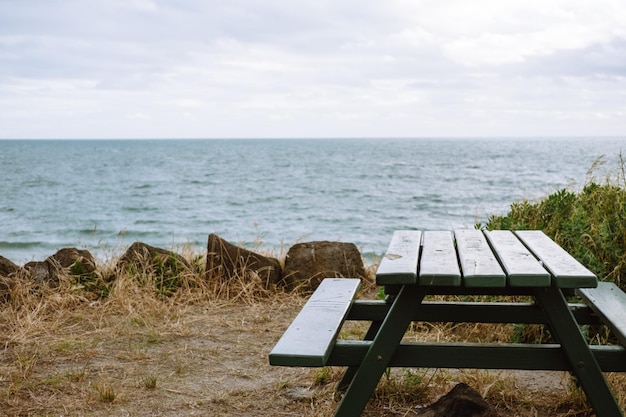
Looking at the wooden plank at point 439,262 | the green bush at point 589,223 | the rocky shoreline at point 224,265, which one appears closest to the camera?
the wooden plank at point 439,262

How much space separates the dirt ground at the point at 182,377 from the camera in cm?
362

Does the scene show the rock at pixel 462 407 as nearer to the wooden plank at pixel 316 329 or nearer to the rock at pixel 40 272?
the wooden plank at pixel 316 329

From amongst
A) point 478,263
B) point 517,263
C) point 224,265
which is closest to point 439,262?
point 478,263

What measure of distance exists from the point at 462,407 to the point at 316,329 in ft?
2.81

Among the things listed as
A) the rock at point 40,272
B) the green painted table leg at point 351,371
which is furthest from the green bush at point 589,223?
the rock at point 40,272

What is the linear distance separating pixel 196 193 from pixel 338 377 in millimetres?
32249

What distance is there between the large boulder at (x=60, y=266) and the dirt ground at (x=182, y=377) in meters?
0.58

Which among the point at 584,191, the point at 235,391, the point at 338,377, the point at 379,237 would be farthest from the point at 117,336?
the point at 379,237

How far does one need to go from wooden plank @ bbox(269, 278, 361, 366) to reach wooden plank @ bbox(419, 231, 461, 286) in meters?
0.46

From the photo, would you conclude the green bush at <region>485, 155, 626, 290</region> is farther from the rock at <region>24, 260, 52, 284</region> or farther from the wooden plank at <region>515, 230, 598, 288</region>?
the rock at <region>24, 260, 52, 284</region>

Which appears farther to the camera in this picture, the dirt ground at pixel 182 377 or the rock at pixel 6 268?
the rock at pixel 6 268

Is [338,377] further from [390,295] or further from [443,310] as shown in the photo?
[443,310]

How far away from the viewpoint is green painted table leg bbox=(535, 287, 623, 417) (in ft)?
8.58

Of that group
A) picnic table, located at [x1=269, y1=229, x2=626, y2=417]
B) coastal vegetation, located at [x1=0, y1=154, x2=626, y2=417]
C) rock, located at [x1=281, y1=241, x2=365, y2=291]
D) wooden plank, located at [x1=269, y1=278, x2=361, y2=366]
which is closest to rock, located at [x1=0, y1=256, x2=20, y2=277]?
coastal vegetation, located at [x1=0, y1=154, x2=626, y2=417]
